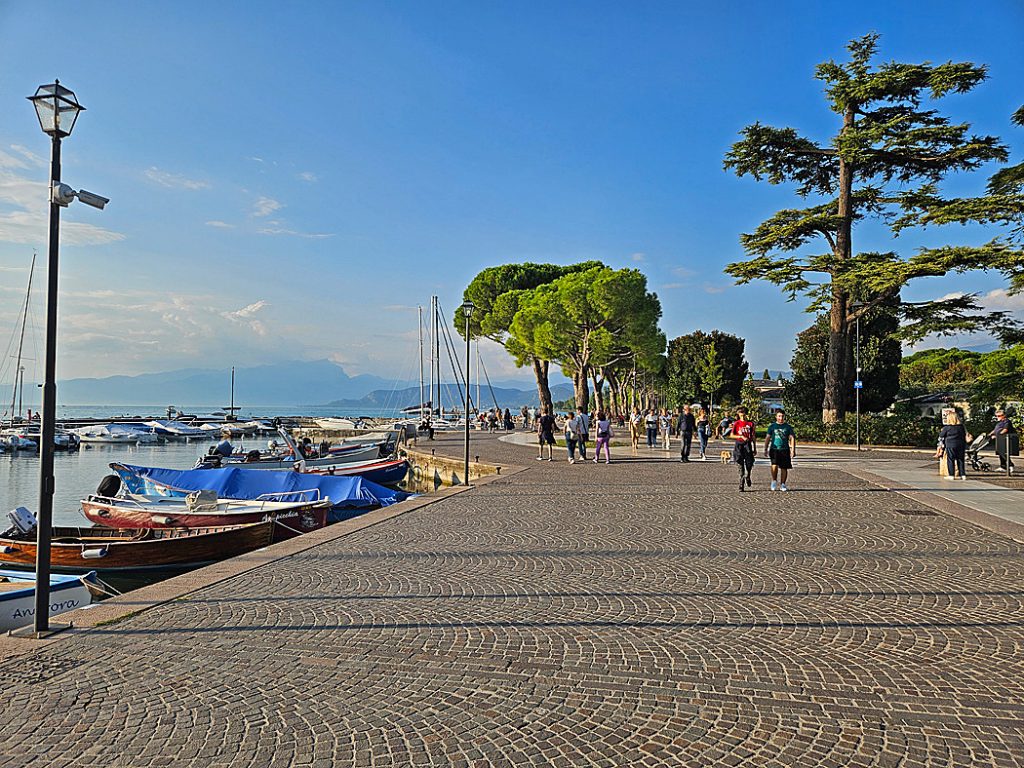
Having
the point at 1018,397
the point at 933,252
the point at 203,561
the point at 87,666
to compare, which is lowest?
the point at 203,561

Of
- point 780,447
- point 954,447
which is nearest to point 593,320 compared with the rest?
point 954,447

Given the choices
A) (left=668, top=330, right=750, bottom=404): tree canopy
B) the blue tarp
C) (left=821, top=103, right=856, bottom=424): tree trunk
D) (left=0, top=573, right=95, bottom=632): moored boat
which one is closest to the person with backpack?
the blue tarp

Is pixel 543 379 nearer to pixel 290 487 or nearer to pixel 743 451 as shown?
pixel 290 487

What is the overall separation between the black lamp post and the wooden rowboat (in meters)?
6.55

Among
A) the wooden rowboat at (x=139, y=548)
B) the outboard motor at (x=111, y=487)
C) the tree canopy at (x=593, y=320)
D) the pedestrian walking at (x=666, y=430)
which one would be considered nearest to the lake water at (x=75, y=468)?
the outboard motor at (x=111, y=487)

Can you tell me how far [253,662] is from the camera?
16.9 feet

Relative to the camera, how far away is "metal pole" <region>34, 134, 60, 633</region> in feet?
19.2

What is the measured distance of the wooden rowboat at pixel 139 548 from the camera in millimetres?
11969

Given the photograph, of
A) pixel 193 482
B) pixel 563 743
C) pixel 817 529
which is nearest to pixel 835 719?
pixel 563 743

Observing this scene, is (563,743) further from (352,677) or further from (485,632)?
(485,632)

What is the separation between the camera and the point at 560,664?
5039 millimetres

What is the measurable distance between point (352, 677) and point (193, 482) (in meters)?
16.0

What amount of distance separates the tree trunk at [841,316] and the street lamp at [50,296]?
30.9m

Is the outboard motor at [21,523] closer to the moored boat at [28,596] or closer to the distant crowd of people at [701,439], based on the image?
the moored boat at [28,596]
